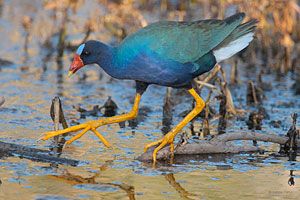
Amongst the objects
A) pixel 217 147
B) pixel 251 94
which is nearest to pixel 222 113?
pixel 217 147

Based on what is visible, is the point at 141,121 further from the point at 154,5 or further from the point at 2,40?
the point at 154,5

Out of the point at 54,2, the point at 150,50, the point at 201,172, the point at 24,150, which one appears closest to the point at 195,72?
the point at 150,50

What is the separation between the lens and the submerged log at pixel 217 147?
593 centimetres

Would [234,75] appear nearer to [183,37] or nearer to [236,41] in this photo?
[236,41]

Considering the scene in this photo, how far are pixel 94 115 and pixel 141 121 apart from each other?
426mm

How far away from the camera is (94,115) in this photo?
742cm

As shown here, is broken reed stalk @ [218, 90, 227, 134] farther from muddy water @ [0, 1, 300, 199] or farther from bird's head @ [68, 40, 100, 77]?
bird's head @ [68, 40, 100, 77]

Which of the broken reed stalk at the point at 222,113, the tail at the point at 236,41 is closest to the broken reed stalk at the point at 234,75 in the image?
the broken reed stalk at the point at 222,113

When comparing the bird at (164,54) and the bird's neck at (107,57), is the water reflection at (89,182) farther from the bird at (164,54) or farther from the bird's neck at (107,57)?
the bird's neck at (107,57)

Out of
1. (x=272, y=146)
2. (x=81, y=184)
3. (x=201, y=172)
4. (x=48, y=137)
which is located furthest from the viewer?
(x=272, y=146)

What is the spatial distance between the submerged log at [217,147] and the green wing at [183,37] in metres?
0.59

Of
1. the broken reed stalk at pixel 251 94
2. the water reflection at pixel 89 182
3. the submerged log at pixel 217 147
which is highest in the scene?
the broken reed stalk at pixel 251 94

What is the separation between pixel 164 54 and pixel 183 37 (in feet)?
0.85

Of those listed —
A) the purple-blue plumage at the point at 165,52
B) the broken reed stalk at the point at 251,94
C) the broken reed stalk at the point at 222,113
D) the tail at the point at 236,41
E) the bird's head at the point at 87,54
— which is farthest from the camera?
the broken reed stalk at the point at 251,94
